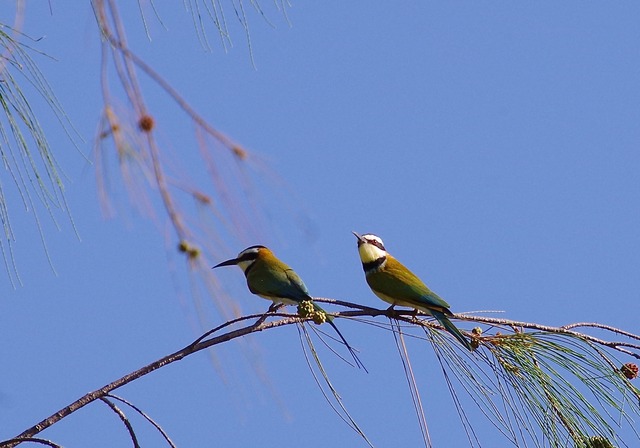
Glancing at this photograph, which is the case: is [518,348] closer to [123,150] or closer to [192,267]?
[192,267]

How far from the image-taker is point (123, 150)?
1.61m

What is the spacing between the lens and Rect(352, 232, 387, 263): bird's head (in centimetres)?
384

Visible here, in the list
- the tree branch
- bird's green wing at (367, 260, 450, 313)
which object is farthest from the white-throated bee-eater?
the tree branch

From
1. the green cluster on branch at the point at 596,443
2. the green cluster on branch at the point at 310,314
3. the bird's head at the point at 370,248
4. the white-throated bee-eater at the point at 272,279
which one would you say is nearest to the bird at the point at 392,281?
the bird's head at the point at 370,248

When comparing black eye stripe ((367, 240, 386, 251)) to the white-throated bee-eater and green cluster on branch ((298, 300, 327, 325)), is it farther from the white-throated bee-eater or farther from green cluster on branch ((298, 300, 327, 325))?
green cluster on branch ((298, 300, 327, 325))

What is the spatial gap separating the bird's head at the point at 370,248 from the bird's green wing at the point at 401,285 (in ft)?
0.38

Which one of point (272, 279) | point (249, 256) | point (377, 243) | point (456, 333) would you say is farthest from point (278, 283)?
point (456, 333)

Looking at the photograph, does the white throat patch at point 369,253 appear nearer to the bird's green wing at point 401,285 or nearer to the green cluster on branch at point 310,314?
the bird's green wing at point 401,285

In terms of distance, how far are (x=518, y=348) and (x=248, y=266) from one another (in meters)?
1.92

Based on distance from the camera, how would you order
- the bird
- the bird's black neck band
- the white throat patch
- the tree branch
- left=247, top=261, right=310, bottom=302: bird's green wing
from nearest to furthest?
the tree branch
the bird
left=247, top=261, right=310, bottom=302: bird's green wing
the bird's black neck band
the white throat patch

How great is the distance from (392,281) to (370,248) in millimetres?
482

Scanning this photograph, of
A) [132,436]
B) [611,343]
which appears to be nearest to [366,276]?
[611,343]

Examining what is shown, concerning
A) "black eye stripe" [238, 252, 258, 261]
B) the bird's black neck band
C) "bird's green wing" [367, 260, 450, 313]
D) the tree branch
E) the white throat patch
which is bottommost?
the tree branch

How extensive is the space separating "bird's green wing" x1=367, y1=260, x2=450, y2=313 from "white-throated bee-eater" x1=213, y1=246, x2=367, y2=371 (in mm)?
286
